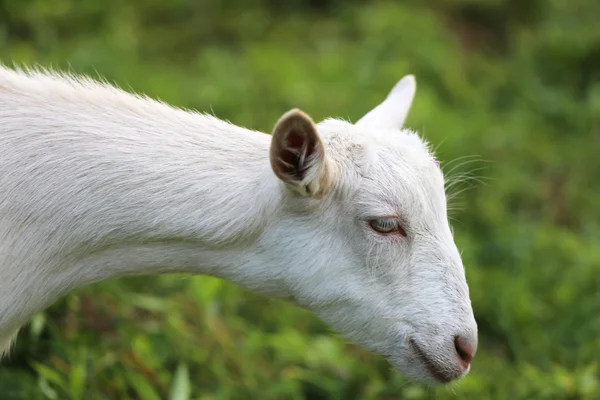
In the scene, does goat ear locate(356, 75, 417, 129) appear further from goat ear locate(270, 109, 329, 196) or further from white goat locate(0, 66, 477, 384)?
goat ear locate(270, 109, 329, 196)

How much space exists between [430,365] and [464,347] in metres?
0.15

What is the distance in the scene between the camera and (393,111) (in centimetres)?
369

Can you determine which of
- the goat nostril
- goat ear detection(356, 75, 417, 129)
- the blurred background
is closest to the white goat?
the goat nostril

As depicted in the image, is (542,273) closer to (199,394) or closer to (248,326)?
(248,326)

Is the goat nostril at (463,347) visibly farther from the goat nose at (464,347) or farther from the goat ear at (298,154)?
the goat ear at (298,154)

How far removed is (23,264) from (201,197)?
685 mm

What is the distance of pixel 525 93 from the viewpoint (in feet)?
28.9

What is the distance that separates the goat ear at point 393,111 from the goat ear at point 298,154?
56 centimetres

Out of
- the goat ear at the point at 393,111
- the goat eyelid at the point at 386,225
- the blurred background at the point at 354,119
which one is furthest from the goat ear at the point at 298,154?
the blurred background at the point at 354,119

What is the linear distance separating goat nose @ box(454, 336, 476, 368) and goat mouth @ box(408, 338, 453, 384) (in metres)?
0.09

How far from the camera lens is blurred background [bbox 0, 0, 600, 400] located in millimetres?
4672

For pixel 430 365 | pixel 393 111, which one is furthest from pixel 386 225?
pixel 393 111

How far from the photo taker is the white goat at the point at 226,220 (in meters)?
3.15

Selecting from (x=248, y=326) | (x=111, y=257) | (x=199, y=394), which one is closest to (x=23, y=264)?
(x=111, y=257)
